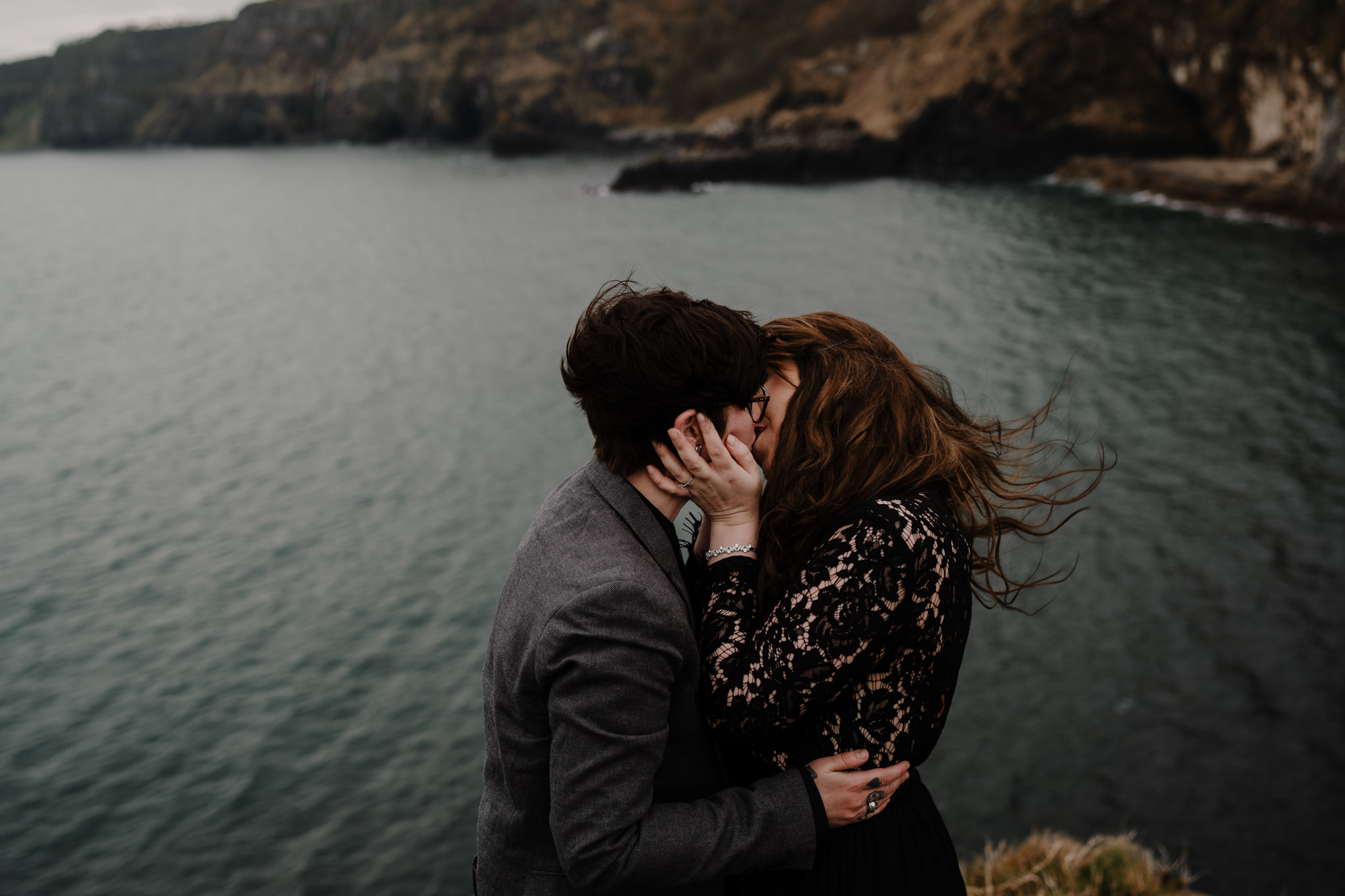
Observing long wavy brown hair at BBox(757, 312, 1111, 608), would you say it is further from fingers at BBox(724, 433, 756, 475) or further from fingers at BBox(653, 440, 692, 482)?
fingers at BBox(653, 440, 692, 482)

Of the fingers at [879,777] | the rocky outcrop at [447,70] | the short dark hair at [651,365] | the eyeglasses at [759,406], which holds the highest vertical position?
the rocky outcrop at [447,70]

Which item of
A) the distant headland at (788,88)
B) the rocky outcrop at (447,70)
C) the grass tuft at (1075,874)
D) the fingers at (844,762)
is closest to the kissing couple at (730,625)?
the fingers at (844,762)

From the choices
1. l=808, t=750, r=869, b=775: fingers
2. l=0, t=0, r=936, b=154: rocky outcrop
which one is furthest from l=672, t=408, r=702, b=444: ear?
l=0, t=0, r=936, b=154: rocky outcrop

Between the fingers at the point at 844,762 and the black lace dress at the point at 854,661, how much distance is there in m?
0.03

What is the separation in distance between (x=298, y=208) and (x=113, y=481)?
184 ft

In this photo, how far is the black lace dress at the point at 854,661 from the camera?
2.13 m

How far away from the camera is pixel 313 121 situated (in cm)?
15375

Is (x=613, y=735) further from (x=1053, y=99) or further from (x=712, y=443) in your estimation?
(x=1053, y=99)

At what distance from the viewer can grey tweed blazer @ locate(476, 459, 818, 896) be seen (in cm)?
194

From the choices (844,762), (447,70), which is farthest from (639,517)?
(447,70)

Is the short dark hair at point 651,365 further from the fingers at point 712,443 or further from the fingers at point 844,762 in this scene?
the fingers at point 844,762

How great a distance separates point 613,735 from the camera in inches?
75.9

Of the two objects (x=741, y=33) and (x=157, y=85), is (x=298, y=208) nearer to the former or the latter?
(x=741, y=33)

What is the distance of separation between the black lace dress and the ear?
0.36 metres
